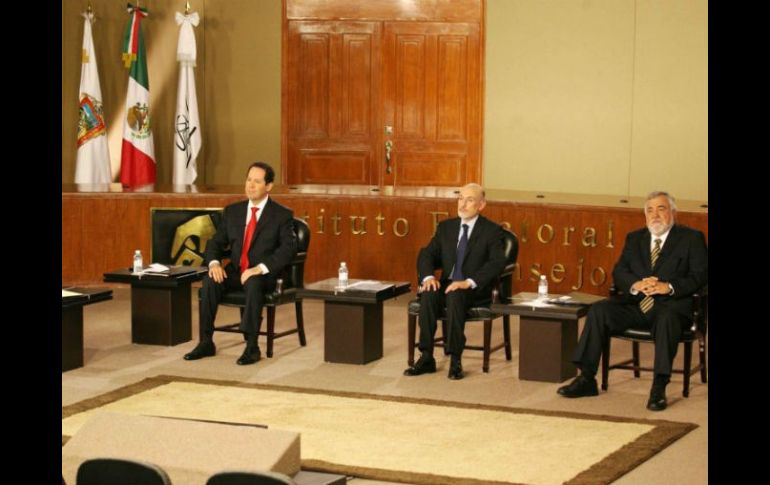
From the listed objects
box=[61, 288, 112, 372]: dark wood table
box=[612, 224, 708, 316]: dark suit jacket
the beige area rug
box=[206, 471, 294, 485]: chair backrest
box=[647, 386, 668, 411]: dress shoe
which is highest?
box=[612, 224, 708, 316]: dark suit jacket

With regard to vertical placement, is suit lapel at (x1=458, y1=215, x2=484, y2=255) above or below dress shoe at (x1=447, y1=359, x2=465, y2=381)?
above

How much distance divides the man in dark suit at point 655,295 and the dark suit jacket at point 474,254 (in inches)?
31.7

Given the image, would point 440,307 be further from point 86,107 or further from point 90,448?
point 86,107

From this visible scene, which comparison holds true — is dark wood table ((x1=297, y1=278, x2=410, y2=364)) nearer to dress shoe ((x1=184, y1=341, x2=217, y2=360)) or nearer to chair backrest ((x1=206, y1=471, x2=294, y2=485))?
dress shoe ((x1=184, y1=341, x2=217, y2=360))

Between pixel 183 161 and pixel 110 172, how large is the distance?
0.80 m

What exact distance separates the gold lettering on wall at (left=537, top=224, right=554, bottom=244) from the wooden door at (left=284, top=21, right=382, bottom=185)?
13.6 feet

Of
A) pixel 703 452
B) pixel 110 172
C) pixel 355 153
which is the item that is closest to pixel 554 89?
pixel 355 153

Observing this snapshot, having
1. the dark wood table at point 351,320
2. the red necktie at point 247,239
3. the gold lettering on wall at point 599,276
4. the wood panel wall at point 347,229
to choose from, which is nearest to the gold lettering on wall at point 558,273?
the wood panel wall at point 347,229

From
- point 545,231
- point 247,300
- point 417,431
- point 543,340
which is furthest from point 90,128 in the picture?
point 417,431

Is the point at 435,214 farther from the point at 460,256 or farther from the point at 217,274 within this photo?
the point at 217,274

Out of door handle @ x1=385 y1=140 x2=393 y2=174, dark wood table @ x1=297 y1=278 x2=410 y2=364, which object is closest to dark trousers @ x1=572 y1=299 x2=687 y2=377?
dark wood table @ x1=297 y1=278 x2=410 y2=364

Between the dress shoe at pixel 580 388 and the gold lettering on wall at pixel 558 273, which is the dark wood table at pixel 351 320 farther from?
the gold lettering on wall at pixel 558 273

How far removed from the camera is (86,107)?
1289 centimetres

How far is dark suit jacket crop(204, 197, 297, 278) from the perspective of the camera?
26.2ft
